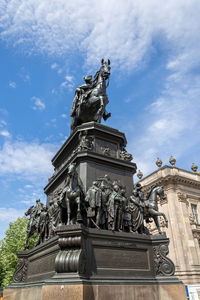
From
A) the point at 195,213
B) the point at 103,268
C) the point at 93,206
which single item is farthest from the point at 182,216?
the point at 103,268

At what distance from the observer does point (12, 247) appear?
31172 mm

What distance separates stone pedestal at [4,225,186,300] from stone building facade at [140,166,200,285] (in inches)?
933

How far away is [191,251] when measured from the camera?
3023cm

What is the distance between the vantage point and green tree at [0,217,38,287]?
97.7 feet

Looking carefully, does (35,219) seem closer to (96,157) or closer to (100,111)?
(96,157)

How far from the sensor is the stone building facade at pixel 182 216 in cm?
2919

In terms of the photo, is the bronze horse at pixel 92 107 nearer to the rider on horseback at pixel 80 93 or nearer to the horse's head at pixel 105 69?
the rider on horseback at pixel 80 93

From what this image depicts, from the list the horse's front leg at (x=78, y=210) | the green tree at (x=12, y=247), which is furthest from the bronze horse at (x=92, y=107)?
the green tree at (x=12, y=247)

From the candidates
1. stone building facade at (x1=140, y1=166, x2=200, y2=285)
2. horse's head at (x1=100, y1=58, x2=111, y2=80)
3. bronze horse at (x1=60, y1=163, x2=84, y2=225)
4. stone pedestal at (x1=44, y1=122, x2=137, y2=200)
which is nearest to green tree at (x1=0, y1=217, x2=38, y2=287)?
stone building facade at (x1=140, y1=166, x2=200, y2=285)

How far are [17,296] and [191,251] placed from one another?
26277 millimetres

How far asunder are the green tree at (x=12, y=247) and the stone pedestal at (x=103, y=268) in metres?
20.8

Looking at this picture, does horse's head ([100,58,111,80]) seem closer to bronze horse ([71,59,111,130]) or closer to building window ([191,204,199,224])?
bronze horse ([71,59,111,130])

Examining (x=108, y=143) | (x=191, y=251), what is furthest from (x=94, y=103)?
(x=191, y=251)

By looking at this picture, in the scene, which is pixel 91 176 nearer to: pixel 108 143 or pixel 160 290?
pixel 108 143
